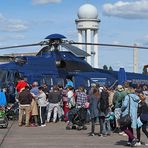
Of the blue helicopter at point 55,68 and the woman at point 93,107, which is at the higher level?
the blue helicopter at point 55,68

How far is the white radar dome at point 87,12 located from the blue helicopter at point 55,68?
127 feet

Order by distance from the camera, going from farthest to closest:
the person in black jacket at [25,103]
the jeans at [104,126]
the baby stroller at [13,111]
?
the baby stroller at [13,111], the person in black jacket at [25,103], the jeans at [104,126]

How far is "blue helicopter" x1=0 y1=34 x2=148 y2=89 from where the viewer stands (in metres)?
22.1

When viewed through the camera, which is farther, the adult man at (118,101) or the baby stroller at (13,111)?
the baby stroller at (13,111)

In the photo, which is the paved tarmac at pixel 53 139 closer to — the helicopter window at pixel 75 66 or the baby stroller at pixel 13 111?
the baby stroller at pixel 13 111

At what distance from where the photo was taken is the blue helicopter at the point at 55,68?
2208cm

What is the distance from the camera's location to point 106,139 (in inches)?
569

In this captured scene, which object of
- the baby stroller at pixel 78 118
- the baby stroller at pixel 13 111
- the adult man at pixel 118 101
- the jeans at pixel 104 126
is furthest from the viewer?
the baby stroller at pixel 13 111

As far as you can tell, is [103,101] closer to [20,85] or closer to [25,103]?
[25,103]

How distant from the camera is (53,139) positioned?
47.1 feet

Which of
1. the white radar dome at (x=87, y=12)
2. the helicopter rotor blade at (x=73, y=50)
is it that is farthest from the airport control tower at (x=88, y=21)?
the helicopter rotor blade at (x=73, y=50)

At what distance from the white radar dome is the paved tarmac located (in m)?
46.6

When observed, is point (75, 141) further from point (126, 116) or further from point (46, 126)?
point (46, 126)

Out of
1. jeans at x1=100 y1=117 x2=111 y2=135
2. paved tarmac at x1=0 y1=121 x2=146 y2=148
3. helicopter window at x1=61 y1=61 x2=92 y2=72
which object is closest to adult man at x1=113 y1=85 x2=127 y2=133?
jeans at x1=100 y1=117 x2=111 y2=135
